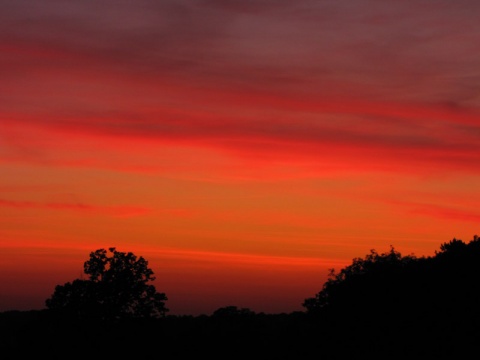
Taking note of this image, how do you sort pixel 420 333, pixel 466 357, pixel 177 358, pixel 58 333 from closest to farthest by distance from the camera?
pixel 466 357 < pixel 420 333 < pixel 58 333 < pixel 177 358

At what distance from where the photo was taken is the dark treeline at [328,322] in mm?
72438

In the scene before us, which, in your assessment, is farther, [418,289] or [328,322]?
[328,322]

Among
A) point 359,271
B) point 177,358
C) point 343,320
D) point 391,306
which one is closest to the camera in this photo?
point 391,306

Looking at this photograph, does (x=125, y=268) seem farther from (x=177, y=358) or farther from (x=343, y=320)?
(x=343, y=320)

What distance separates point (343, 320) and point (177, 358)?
32317 mm

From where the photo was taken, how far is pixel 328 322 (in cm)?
9156

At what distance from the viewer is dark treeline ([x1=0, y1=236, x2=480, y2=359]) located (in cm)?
7244

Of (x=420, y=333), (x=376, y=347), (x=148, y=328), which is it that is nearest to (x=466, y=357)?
(x=420, y=333)

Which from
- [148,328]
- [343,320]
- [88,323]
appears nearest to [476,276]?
[343,320]

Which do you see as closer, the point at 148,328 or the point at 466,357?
the point at 466,357

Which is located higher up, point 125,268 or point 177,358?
point 125,268

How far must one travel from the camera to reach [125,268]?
101 m

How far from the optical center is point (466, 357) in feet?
215

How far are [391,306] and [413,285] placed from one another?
9.38 ft
